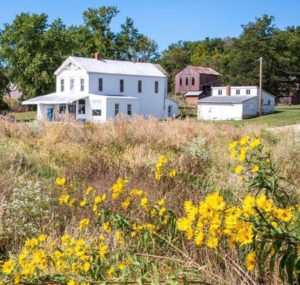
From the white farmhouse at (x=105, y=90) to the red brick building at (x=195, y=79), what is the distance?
29735 mm

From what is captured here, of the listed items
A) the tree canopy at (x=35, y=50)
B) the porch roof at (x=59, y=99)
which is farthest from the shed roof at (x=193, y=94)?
the porch roof at (x=59, y=99)

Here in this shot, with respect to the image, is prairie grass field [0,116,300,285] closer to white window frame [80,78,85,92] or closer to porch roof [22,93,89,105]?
porch roof [22,93,89,105]

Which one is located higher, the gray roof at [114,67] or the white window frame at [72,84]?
the gray roof at [114,67]

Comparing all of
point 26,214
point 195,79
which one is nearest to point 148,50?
point 195,79

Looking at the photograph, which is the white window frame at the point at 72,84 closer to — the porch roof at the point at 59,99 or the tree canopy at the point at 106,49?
the porch roof at the point at 59,99

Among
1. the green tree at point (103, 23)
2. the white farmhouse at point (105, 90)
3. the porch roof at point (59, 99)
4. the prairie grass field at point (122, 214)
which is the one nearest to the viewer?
the prairie grass field at point (122, 214)

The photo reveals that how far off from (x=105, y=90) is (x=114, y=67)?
10.9ft

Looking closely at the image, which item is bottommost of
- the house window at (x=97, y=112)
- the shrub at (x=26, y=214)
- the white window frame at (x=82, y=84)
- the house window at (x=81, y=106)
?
the shrub at (x=26, y=214)

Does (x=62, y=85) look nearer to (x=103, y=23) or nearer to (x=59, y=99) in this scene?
(x=59, y=99)

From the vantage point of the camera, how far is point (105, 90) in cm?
4684

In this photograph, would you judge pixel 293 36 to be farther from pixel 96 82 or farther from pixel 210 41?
pixel 96 82

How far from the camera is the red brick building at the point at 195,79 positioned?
81.2 meters

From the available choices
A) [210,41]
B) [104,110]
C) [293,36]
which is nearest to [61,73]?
[104,110]

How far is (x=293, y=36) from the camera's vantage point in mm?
78062
